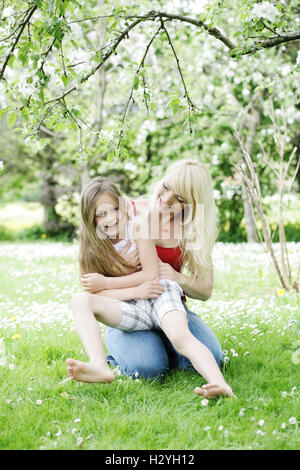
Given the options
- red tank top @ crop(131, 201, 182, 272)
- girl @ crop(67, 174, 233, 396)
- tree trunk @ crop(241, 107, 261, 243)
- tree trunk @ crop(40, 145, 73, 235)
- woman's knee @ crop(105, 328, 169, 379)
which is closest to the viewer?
girl @ crop(67, 174, 233, 396)

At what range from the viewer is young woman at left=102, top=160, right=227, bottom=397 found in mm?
2748

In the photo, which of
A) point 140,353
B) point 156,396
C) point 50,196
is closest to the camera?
point 156,396

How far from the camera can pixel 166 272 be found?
2.99 meters

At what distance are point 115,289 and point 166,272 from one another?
0.33 m

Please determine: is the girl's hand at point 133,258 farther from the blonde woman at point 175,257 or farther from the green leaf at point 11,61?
the green leaf at point 11,61

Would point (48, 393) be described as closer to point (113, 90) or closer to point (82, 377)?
point (82, 377)

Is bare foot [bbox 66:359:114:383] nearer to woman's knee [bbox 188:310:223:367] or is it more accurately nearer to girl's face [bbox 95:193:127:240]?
woman's knee [bbox 188:310:223:367]

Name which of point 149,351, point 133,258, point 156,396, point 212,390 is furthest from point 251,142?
point 212,390

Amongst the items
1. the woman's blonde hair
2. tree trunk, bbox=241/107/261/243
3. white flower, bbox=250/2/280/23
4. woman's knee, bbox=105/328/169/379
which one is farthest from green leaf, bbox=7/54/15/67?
tree trunk, bbox=241/107/261/243

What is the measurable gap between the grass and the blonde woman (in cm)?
12

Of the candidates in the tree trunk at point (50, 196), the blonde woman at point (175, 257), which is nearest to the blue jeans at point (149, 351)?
the blonde woman at point (175, 257)

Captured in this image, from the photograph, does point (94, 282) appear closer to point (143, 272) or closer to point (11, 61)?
point (143, 272)

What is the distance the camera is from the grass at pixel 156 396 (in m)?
2.03
